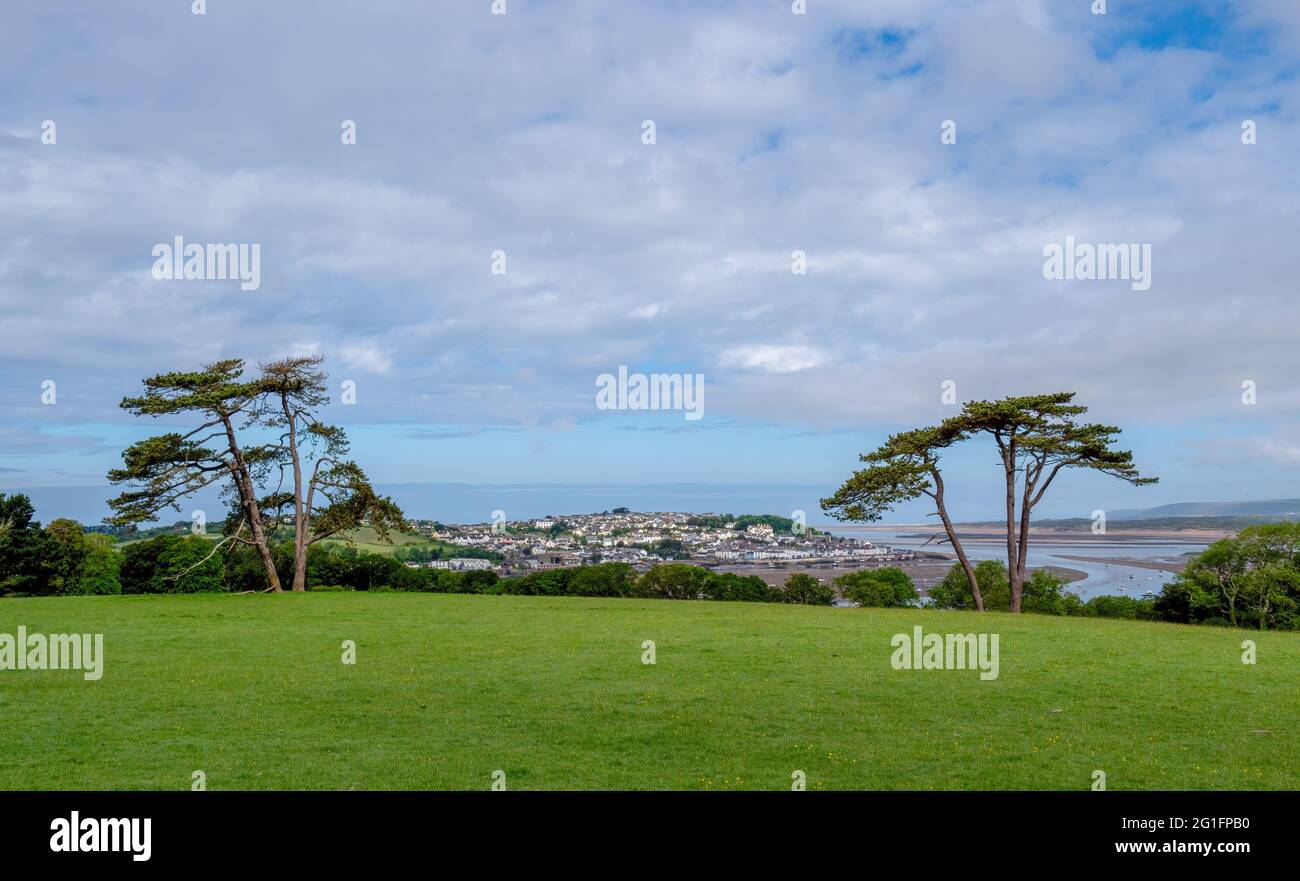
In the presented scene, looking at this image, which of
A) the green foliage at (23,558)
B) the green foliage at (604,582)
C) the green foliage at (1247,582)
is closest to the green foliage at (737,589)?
the green foliage at (604,582)

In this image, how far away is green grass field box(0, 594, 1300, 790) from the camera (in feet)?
29.8

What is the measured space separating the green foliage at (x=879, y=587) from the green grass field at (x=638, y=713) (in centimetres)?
2249

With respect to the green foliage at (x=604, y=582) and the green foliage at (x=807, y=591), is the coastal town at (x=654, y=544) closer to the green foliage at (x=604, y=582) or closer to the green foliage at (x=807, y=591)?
the green foliage at (x=604, y=582)

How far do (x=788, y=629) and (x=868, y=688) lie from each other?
8.70 metres

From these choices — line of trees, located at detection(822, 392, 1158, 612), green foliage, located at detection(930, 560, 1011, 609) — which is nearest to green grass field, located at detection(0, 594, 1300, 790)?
line of trees, located at detection(822, 392, 1158, 612)

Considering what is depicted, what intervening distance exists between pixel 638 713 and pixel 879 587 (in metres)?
35.2

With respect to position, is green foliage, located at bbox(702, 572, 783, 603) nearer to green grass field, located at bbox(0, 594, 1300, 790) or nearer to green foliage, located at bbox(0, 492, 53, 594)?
green grass field, located at bbox(0, 594, 1300, 790)

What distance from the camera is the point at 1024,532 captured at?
3195 cm

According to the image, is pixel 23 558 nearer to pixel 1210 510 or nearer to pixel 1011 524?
pixel 1011 524

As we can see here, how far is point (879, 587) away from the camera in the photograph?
44.8 meters

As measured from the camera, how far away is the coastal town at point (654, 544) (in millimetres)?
50656

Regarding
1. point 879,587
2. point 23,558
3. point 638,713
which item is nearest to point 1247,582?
point 879,587
